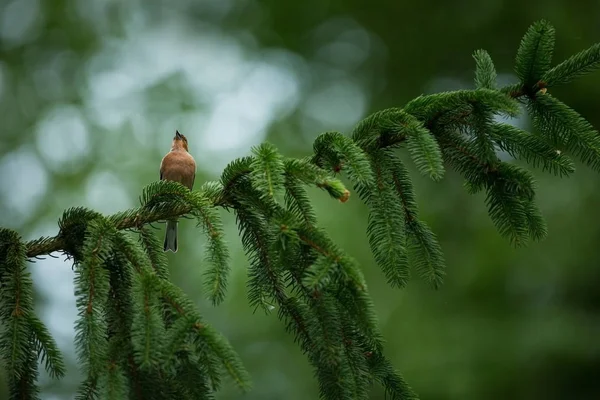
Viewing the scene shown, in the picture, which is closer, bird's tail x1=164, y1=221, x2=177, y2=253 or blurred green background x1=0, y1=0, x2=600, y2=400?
bird's tail x1=164, y1=221, x2=177, y2=253

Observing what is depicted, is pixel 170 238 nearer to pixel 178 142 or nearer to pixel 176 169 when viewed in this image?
pixel 176 169

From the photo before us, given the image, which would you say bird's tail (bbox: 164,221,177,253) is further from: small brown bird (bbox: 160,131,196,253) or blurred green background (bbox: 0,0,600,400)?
blurred green background (bbox: 0,0,600,400)

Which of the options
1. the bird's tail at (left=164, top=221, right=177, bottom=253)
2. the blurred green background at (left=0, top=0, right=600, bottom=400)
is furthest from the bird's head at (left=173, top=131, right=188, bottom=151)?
the blurred green background at (left=0, top=0, right=600, bottom=400)

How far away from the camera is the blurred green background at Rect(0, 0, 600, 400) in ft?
21.1

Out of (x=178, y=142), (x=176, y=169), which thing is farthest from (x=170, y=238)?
(x=178, y=142)

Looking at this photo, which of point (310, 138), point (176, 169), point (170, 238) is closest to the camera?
point (176, 169)

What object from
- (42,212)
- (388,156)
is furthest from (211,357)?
(42,212)

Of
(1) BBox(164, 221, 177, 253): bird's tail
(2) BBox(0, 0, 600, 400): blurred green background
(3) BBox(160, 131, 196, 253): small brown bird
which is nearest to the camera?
(3) BBox(160, 131, 196, 253): small brown bird

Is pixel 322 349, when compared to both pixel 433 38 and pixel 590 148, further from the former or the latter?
pixel 433 38

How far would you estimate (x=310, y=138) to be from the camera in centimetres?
877

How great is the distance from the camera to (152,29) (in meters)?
11.9

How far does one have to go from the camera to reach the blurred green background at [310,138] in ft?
21.1

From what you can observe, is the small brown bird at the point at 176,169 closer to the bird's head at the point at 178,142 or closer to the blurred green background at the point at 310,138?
the bird's head at the point at 178,142

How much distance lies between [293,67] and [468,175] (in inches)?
315
